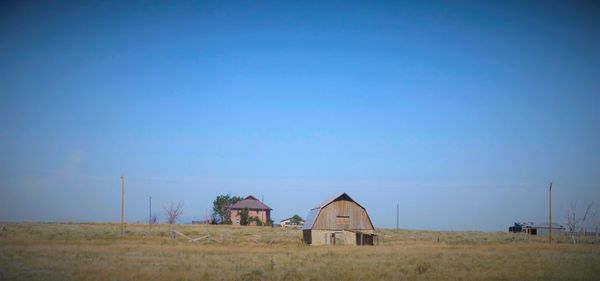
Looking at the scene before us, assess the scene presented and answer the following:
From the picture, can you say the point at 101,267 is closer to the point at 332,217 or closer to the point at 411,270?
the point at 411,270

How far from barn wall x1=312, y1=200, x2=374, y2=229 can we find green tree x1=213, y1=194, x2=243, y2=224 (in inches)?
2583

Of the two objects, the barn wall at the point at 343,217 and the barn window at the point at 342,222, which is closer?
the barn wall at the point at 343,217

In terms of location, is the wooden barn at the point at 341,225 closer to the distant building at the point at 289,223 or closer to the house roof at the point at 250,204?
the house roof at the point at 250,204

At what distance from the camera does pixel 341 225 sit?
2488 inches

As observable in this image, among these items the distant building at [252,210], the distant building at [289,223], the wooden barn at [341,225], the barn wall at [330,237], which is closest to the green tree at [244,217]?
A: the distant building at [252,210]

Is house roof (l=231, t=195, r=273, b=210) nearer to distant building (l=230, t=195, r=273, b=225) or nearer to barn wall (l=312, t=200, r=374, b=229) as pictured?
distant building (l=230, t=195, r=273, b=225)

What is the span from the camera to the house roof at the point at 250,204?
12412cm

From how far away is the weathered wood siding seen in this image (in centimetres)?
6281

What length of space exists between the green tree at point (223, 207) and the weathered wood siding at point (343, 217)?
6560 cm

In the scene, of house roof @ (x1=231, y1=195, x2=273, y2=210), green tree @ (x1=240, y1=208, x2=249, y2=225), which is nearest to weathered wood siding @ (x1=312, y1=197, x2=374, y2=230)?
green tree @ (x1=240, y1=208, x2=249, y2=225)

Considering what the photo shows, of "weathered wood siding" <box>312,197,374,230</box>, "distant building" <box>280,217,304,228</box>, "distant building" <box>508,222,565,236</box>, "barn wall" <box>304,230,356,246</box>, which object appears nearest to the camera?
"barn wall" <box>304,230,356,246</box>

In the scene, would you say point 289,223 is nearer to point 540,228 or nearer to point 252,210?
point 252,210

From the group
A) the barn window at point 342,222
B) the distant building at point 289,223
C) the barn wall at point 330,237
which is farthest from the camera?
the distant building at point 289,223

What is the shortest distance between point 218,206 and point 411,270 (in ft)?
347
